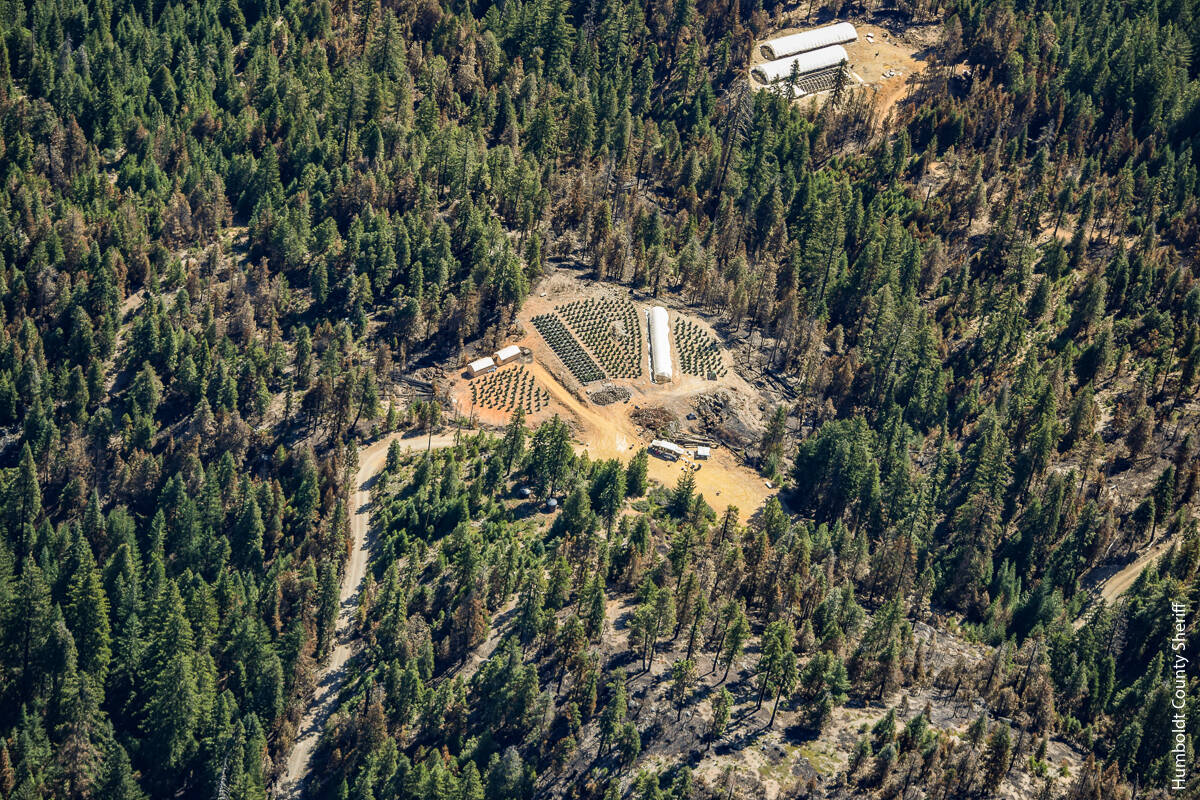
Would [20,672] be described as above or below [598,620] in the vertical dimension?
below

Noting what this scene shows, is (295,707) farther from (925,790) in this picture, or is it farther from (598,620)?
(925,790)

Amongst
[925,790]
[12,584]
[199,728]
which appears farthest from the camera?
[12,584]

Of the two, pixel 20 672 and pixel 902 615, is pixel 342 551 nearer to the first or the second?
pixel 20 672

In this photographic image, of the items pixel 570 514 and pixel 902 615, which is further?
pixel 570 514

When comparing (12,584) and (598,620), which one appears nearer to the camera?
(598,620)

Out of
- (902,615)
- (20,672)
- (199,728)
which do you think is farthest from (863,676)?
(20,672)

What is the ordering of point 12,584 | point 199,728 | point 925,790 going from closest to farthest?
point 925,790 < point 199,728 < point 12,584

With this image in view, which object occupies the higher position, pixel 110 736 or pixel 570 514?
pixel 570 514

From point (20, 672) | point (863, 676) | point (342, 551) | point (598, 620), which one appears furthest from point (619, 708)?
point (20, 672)
